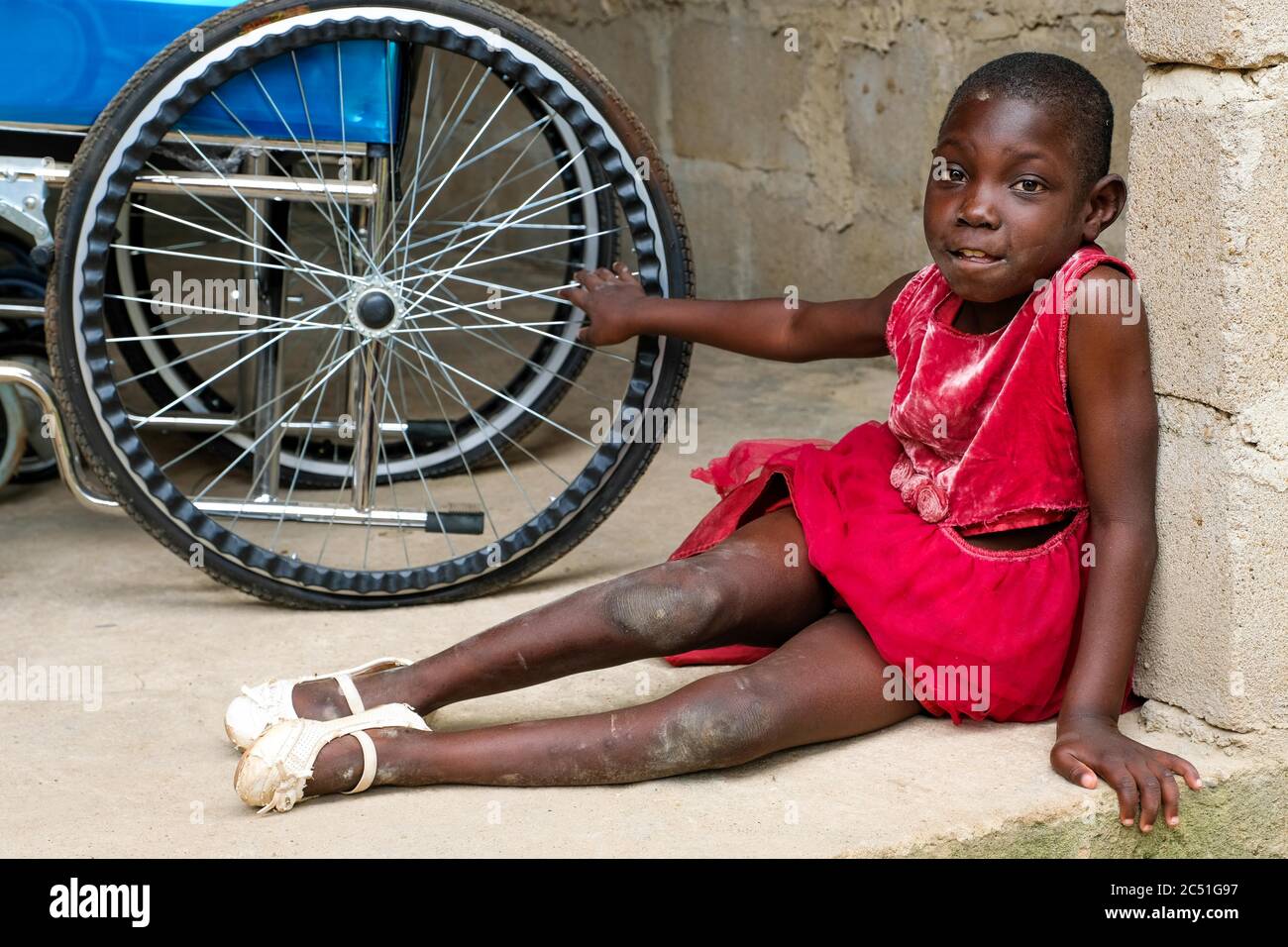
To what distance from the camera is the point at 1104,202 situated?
6.07ft

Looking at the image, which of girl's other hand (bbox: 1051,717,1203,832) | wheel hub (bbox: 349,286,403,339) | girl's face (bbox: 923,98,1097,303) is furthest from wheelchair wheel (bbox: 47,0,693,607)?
girl's other hand (bbox: 1051,717,1203,832)

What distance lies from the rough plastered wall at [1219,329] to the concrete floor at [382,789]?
15cm

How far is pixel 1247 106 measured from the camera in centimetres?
171

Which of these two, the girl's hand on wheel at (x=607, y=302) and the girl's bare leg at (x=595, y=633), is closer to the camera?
the girl's bare leg at (x=595, y=633)

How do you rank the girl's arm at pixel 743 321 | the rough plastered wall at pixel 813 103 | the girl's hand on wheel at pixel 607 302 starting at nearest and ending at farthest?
the girl's arm at pixel 743 321, the girl's hand on wheel at pixel 607 302, the rough plastered wall at pixel 813 103

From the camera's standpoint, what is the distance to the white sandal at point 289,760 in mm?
1734

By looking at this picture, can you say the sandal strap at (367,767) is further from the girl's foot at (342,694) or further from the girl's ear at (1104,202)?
the girl's ear at (1104,202)

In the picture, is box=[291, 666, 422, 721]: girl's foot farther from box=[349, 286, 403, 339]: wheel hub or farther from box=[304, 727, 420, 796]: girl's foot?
box=[349, 286, 403, 339]: wheel hub

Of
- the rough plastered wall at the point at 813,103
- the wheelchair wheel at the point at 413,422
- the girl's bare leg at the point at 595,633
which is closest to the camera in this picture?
the girl's bare leg at the point at 595,633

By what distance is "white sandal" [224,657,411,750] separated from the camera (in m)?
1.89

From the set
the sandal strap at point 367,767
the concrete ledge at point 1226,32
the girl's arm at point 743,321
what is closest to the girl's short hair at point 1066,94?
the concrete ledge at point 1226,32

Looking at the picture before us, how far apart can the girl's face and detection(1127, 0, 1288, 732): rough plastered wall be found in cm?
12

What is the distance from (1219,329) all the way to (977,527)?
1.27 feet

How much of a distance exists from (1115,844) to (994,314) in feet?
2.21
